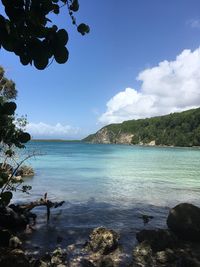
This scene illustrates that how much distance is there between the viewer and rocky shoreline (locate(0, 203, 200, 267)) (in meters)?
11.6

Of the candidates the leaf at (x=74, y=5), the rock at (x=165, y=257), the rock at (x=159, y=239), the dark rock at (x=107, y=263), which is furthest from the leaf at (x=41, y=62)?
the rock at (x=159, y=239)

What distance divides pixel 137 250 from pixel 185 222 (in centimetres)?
311

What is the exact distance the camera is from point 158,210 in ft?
69.9

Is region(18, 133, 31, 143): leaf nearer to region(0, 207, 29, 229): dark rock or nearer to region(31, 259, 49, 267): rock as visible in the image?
region(31, 259, 49, 267): rock

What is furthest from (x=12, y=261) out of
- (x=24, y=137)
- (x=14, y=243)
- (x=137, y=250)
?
(x=24, y=137)

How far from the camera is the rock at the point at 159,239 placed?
12.9 metres

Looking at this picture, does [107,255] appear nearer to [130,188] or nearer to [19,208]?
[19,208]

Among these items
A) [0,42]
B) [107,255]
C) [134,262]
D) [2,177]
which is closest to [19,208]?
[107,255]

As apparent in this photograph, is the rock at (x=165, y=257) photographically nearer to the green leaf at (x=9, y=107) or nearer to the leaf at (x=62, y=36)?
the green leaf at (x=9, y=107)

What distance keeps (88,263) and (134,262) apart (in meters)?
1.66

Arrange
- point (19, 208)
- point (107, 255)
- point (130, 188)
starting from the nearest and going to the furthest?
point (107, 255) → point (19, 208) → point (130, 188)

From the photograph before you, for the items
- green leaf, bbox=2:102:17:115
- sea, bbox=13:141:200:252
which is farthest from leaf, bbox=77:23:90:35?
sea, bbox=13:141:200:252

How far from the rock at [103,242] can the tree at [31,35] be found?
11258 millimetres

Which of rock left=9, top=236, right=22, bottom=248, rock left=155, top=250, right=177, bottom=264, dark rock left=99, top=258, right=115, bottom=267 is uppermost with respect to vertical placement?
rock left=9, top=236, right=22, bottom=248
